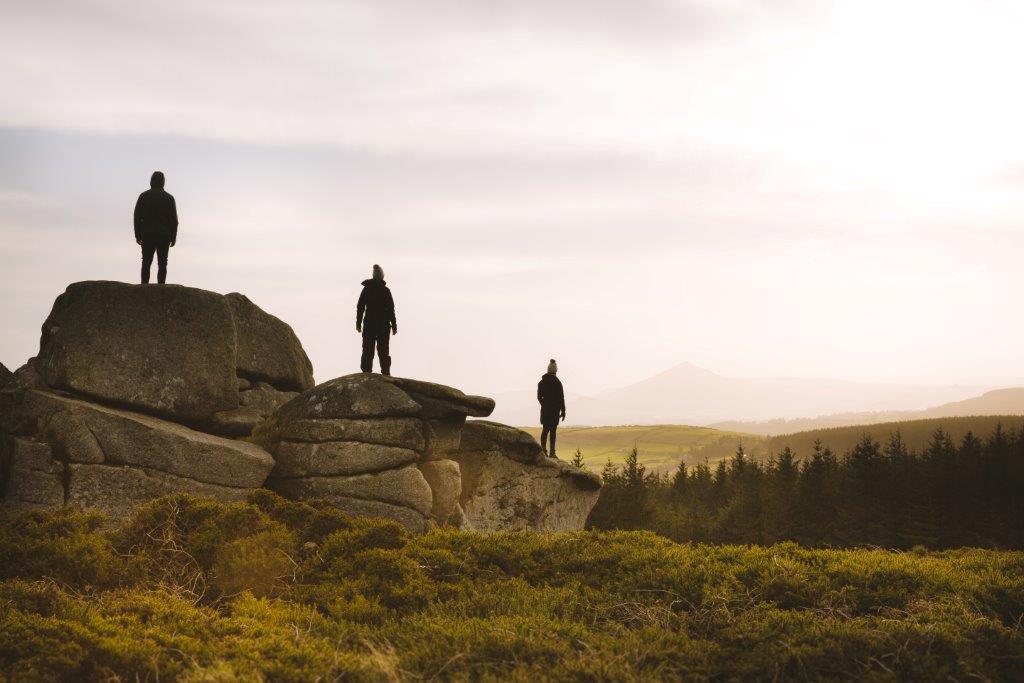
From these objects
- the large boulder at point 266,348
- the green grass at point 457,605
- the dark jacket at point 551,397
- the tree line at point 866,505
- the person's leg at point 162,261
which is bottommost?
the tree line at point 866,505

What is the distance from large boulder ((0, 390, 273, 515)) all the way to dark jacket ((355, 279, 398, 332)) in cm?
570

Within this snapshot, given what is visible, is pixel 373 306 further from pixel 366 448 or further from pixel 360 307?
pixel 366 448

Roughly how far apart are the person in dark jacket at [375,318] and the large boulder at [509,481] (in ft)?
14.4

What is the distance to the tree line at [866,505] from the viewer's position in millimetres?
68125

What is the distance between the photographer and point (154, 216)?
68.9 feet

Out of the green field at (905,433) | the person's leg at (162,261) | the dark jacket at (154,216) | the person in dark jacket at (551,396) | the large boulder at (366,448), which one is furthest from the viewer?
the green field at (905,433)

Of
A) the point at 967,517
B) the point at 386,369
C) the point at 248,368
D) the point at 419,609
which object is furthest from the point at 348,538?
the point at 967,517

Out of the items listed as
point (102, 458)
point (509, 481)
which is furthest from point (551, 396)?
point (102, 458)

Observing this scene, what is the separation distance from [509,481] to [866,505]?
6209 centimetres

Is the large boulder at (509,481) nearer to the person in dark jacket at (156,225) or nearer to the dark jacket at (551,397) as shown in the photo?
the dark jacket at (551,397)

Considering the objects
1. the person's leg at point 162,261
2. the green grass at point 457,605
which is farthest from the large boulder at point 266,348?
the green grass at point 457,605

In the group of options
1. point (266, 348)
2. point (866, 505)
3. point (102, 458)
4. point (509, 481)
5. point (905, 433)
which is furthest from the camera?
point (905, 433)

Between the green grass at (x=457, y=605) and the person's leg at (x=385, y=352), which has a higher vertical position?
the person's leg at (x=385, y=352)

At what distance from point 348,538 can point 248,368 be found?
32.4 ft
